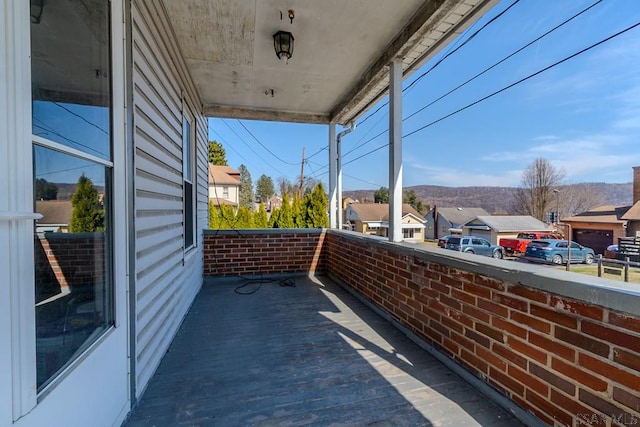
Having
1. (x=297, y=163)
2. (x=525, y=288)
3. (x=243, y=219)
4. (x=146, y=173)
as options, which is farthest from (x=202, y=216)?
(x=297, y=163)

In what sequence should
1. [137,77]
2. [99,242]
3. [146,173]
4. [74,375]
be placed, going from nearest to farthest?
[74,375] → [99,242] → [137,77] → [146,173]

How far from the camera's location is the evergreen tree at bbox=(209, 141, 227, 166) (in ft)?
100

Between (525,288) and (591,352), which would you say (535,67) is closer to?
(525,288)

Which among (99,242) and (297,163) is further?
(297,163)

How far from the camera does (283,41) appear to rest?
9.55 ft

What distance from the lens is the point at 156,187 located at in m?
2.39

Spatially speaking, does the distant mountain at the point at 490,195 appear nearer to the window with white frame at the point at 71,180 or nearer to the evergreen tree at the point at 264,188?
the window with white frame at the point at 71,180

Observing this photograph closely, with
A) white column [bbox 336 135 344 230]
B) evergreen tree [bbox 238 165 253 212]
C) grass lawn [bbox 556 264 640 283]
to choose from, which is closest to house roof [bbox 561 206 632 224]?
grass lawn [bbox 556 264 640 283]

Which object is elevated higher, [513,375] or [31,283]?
[31,283]

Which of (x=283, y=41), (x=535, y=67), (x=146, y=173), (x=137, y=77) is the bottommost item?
(x=146, y=173)

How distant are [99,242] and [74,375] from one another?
60cm

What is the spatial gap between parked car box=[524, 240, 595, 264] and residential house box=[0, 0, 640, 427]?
171 mm

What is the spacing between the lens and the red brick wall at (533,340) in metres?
1.34

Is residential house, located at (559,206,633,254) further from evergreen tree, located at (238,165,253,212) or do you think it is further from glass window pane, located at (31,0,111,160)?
evergreen tree, located at (238,165,253,212)
